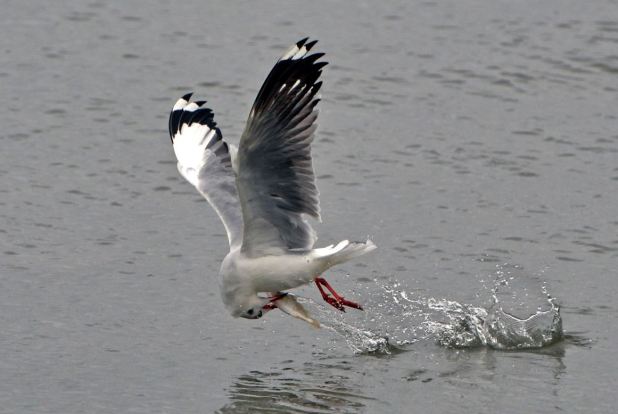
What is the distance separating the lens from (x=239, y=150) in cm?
773

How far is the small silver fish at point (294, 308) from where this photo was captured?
28.4 feet

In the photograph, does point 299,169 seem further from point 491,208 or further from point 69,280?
point 491,208

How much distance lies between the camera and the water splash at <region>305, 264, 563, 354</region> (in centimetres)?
897

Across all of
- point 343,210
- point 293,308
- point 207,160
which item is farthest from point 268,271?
point 343,210

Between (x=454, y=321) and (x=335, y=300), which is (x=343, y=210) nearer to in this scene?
(x=454, y=321)

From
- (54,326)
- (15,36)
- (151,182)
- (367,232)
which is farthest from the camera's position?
(15,36)

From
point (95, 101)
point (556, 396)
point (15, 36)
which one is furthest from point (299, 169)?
point (15, 36)

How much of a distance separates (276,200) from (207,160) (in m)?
1.48

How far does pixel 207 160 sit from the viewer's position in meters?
9.56

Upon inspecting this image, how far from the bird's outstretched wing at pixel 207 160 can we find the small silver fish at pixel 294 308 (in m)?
0.46

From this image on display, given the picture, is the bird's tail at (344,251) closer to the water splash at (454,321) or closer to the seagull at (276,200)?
the seagull at (276,200)

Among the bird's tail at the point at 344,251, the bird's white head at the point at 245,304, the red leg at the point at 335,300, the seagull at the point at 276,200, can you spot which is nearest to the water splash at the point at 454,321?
the red leg at the point at 335,300

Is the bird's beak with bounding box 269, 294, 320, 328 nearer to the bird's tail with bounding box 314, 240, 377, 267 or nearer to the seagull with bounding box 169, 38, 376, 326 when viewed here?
the seagull with bounding box 169, 38, 376, 326

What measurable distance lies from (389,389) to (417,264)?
210 centimetres
